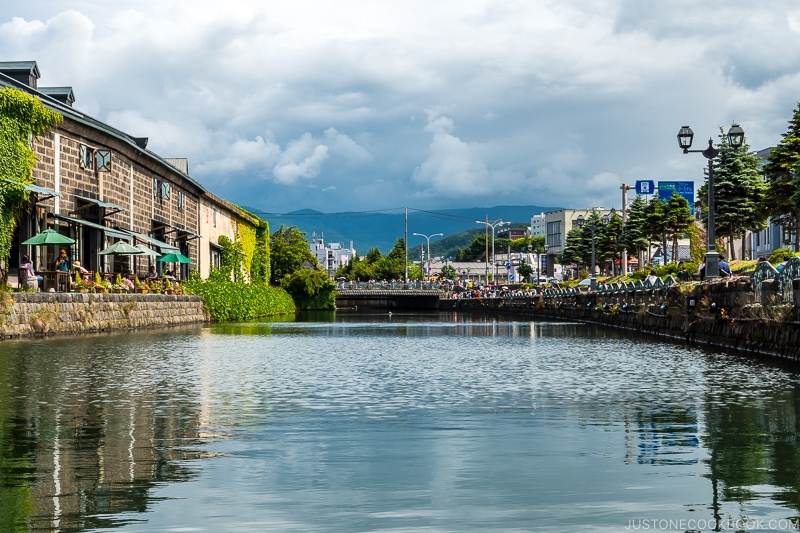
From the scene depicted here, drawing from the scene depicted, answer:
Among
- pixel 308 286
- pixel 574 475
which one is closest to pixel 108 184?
pixel 574 475

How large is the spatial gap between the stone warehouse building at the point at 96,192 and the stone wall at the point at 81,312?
3.72 m

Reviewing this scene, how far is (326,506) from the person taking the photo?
28.3ft

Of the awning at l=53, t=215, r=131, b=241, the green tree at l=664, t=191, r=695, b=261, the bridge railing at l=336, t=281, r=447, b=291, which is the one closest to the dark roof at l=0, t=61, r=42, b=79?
the awning at l=53, t=215, r=131, b=241

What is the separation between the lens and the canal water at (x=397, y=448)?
27.2 feet

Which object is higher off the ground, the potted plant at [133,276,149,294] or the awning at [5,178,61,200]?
the awning at [5,178,61,200]

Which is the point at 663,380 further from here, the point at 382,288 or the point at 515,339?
the point at 382,288

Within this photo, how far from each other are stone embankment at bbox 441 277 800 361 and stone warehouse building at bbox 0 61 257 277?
2358 cm

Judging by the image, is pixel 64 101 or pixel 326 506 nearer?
pixel 326 506

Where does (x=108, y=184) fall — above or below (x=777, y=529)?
above

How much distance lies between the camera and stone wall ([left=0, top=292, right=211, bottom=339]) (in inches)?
1405

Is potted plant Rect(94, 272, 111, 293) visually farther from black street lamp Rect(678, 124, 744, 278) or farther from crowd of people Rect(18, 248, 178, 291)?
black street lamp Rect(678, 124, 744, 278)

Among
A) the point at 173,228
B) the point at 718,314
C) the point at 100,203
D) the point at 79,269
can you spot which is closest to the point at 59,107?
the point at 100,203

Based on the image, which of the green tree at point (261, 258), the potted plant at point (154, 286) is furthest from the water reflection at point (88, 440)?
the green tree at point (261, 258)

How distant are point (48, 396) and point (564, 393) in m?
8.06
